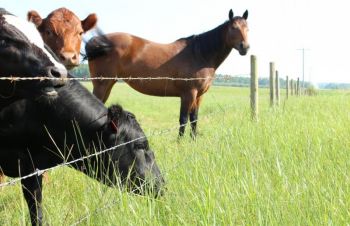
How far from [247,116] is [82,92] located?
3.14m

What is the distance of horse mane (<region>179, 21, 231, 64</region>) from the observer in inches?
316

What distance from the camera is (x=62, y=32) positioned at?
5.34m

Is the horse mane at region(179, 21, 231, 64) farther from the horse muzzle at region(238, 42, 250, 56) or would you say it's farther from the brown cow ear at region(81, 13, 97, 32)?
the brown cow ear at region(81, 13, 97, 32)

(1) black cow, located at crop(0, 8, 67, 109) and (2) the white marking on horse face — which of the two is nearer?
(1) black cow, located at crop(0, 8, 67, 109)

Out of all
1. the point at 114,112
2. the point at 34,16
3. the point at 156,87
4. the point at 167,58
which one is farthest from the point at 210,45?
the point at 114,112

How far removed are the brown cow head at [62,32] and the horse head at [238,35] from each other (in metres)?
3.35

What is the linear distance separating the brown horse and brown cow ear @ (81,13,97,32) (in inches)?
53.5

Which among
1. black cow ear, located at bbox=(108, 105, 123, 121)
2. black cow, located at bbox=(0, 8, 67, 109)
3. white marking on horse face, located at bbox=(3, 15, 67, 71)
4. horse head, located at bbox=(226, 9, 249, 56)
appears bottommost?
black cow ear, located at bbox=(108, 105, 123, 121)

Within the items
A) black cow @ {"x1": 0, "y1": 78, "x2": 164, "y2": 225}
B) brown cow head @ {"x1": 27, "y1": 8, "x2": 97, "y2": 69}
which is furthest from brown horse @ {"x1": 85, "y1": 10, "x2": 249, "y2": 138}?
black cow @ {"x1": 0, "y1": 78, "x2": 164, "y2": 225}

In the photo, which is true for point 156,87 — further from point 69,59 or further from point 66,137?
point 66,137

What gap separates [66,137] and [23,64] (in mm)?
677

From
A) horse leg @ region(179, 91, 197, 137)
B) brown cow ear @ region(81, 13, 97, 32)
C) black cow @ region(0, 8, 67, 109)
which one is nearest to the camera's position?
black cow @ region(0, 8, 67, 109)

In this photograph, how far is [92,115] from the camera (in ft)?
11.5

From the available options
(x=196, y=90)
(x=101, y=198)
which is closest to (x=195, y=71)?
(x=196, y=90)
